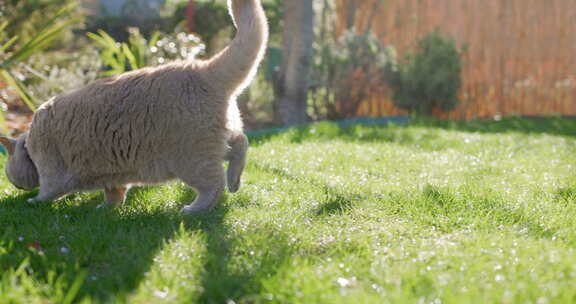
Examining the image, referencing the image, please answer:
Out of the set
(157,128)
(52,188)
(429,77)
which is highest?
(157,128)

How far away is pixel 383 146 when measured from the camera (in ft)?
18.0

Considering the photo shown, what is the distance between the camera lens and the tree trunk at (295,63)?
7.23m

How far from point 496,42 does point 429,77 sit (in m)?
1.99

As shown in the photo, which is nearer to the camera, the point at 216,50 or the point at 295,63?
the point at 295,63

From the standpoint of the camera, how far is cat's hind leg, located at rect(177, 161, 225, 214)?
Result: 319 cm

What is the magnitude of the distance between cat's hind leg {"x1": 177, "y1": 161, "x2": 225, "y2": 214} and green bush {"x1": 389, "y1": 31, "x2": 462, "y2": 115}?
5.58 meters

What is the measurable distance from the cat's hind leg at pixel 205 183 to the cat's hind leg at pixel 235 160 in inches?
8.7

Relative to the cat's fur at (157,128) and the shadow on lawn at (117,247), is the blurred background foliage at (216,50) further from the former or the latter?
the shadow on lawn at (117,247)

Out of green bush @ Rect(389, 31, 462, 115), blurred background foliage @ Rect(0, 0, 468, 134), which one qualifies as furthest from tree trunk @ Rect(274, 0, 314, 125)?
green bush @ Rect(389, 31, 462, 115)

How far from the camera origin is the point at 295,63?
288 inches

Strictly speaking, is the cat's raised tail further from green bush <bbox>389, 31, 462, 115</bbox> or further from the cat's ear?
green bush <bbox>389, 31, 462, 115</bbox>

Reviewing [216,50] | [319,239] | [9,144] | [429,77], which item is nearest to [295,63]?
[429,77]

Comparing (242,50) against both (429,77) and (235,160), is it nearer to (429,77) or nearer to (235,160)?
(235,160)

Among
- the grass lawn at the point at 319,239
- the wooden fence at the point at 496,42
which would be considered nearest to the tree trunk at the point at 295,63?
the wooden fence at the point at 496,42
